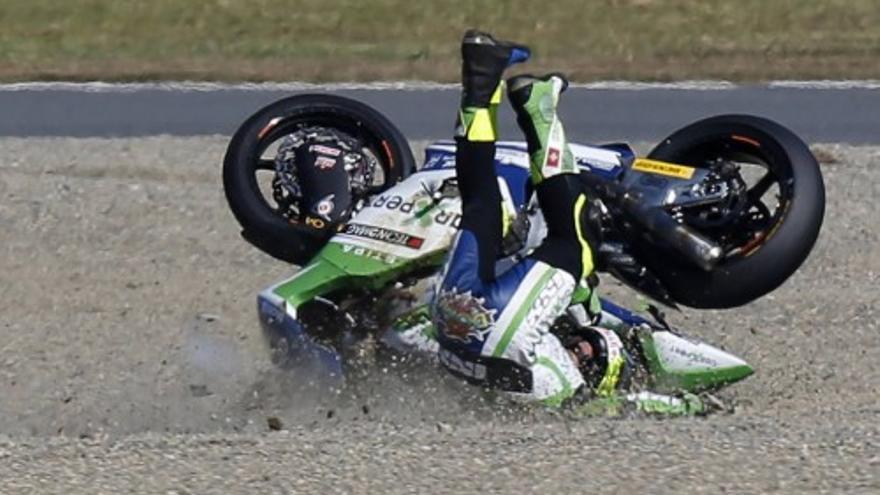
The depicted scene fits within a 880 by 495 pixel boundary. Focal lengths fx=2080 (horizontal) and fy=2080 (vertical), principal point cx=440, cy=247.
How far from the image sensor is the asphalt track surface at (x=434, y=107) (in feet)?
45.3

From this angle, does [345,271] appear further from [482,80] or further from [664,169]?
[664,169]

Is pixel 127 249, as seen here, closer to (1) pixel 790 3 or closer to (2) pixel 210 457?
(2) pixel 210 457

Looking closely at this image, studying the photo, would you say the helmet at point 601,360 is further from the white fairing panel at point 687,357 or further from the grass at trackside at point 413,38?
the grass at trackside at point 413,38

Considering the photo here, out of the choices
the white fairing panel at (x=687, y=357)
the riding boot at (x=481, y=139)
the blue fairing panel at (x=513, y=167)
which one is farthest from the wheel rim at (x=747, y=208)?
the riding boot at (x=481, y=139)

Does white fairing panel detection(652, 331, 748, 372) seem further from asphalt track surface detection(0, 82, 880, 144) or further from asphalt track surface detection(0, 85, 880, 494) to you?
asphalt track surface detection(0, 82, 880, 144)

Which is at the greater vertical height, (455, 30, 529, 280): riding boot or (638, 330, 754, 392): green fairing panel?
(455, 30, 529, 280): riding boot

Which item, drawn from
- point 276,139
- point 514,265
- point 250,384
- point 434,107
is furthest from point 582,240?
point 434,107

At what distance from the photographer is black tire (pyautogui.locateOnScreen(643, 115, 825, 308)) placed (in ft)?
22.8

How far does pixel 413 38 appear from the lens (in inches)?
710

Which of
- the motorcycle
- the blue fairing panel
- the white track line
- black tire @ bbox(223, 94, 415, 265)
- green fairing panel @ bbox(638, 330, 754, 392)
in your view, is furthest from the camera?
the white track line

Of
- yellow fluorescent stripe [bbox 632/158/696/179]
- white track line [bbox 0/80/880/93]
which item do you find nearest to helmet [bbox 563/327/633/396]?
yellow fluorescent stripe [bbox 632/158/696/179]

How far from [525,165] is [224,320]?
7.32 feet

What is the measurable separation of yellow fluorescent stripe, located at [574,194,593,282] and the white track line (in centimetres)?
851

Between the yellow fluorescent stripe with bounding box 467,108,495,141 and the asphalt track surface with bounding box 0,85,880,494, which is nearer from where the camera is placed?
the asphalt track surface with bounding box 0,85,880,494
